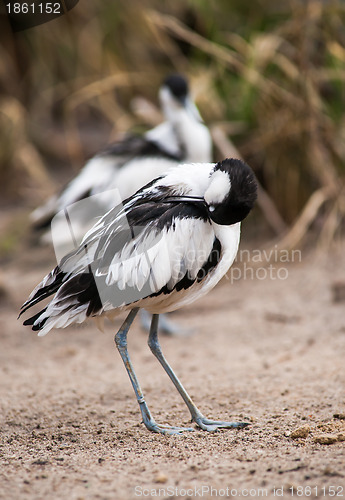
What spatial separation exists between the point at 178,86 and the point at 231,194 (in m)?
3.38

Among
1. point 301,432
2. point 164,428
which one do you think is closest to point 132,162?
point 164,428

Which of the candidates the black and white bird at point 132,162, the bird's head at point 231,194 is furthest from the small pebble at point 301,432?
the black and white bird at point 132,162

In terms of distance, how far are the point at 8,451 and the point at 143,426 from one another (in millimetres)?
659

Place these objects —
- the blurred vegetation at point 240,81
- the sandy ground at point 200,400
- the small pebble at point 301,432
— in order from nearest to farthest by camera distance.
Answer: the sandy ground at point 200,400 < the small pebble at point 301,432 < the blurred vegetation at point 240,81

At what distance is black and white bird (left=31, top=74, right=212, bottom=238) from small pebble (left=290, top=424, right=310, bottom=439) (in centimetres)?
235

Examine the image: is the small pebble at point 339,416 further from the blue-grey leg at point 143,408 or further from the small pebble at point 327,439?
the blue-grey leg at point 143,408

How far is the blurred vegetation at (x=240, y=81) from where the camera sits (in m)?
6.08

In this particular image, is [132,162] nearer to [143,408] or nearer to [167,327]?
[167,327]

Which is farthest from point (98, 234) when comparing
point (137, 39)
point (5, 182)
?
point (137, 39)

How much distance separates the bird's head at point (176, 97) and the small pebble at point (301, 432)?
11.9ft

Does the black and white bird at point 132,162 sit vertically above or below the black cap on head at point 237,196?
above

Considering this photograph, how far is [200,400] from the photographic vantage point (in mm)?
3619

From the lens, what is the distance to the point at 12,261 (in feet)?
23.6

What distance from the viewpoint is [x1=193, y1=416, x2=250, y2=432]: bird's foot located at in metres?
3.11
